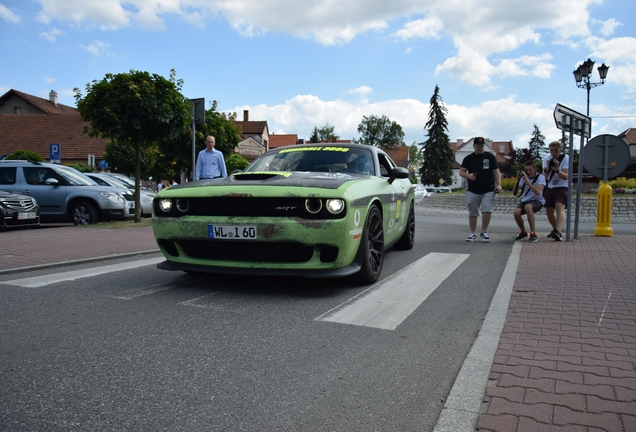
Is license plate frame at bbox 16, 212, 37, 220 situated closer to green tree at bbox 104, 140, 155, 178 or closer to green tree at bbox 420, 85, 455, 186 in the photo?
green tree at bbox 104, 140, 155, 178

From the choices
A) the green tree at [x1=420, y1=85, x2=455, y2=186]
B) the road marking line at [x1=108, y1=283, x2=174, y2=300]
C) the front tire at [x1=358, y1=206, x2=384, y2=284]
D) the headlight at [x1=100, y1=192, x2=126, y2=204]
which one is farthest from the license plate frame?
the green tree at [x1=420, y1=85, x2=455, y2=186]

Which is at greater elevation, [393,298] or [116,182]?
[116,182]

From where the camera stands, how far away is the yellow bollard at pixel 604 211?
34.8 feet

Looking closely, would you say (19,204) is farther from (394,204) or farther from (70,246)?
(394,204)

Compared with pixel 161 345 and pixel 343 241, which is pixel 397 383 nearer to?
pixel 161 345

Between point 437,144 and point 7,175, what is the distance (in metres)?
70.0

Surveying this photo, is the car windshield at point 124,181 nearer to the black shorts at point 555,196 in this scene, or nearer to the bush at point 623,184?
the black shorts at point 555,196

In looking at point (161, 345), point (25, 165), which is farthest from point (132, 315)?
point (25, 165)

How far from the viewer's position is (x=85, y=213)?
532 inches

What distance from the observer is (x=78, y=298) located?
468 cm

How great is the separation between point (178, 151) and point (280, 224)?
30.8 metres

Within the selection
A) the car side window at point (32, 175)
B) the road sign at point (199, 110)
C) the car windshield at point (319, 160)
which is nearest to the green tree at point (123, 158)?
the car side window at point (32, 175)

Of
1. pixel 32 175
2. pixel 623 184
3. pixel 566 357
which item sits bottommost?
pixel 566 357

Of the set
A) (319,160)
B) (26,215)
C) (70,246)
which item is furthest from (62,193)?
(319,160)
